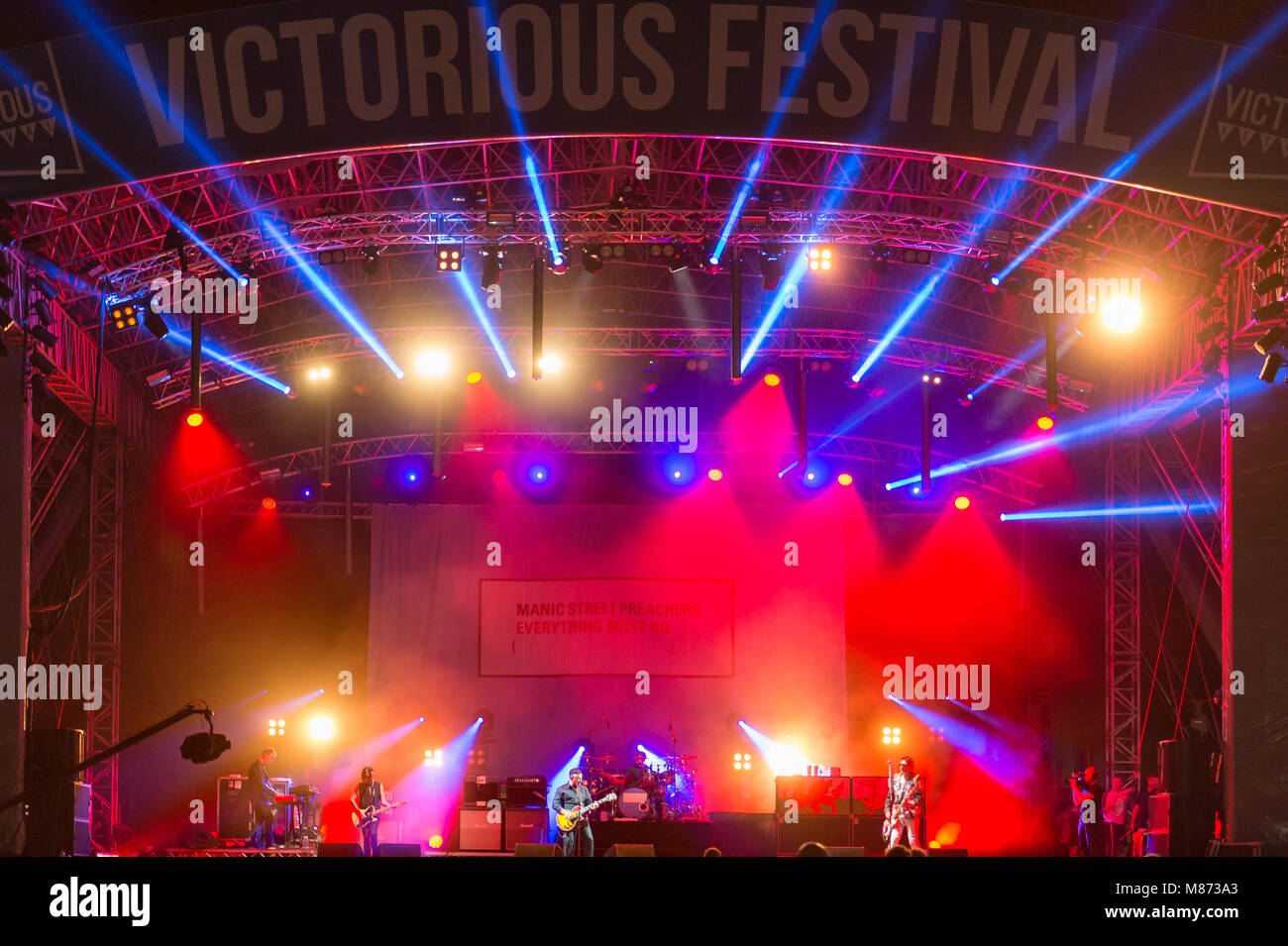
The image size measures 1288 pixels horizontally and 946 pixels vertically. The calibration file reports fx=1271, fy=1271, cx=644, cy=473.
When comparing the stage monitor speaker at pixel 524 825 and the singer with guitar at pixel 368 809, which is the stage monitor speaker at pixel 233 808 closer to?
the singer with guitar at pixel 368 809

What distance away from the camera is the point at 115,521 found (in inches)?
670

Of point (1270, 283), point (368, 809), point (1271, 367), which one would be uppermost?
point (1270, 283)

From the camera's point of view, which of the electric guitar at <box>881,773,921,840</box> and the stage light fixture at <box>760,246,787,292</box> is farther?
the electric guitar at <box>881,773,921,840</box>

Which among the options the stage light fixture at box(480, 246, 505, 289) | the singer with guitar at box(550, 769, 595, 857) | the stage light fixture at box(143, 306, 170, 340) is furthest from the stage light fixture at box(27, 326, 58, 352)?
the singer with guitar at box(550, 769, 595, 857)

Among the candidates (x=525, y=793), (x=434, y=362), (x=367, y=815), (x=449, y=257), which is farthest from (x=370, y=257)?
(x=525, y=793)

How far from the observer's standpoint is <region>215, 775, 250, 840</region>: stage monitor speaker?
19.5 meters

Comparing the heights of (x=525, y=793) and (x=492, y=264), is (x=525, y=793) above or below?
below

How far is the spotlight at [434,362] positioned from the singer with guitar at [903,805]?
8883 millimetres

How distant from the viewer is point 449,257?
1518 cm

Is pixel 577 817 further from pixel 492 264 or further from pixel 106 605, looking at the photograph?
pixel 492 264

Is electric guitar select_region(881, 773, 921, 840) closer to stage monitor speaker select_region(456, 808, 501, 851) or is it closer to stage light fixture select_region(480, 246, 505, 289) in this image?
stage monitor speaker select_region(456, 808, 501, 851)

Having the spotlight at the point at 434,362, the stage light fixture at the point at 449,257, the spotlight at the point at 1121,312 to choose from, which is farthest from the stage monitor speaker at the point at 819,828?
the stage light fixture at the point at 449,257

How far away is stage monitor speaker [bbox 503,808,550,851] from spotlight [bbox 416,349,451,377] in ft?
22.9

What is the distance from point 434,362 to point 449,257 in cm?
436
